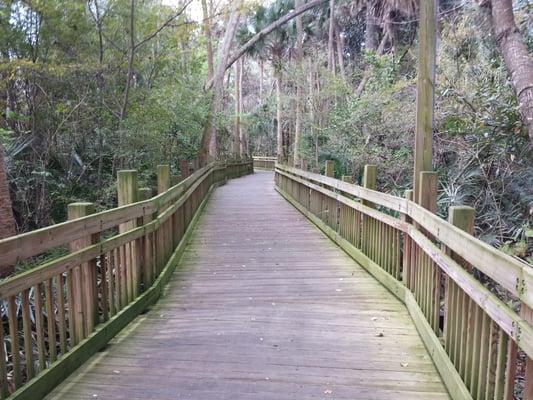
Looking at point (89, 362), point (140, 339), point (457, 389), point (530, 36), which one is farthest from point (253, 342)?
point (530, 36)

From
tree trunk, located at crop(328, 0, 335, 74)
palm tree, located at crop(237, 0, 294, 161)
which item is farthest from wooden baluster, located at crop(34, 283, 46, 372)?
palm tree, located at crop(237, 0, 294, 161)

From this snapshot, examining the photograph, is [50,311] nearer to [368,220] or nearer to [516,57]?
[368,220]

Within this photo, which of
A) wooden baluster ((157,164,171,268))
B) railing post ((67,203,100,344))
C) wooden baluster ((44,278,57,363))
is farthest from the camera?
wooden baluster ((157,164,171,268))

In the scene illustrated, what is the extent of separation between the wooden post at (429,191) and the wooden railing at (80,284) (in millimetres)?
2503

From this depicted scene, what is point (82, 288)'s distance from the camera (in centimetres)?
318

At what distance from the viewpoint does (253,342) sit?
11.8 ft

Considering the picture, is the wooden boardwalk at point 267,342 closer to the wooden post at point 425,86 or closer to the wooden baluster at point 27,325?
the wooden baluster at point 27,325

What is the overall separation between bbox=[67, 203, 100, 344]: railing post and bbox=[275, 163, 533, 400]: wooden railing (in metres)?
2.35

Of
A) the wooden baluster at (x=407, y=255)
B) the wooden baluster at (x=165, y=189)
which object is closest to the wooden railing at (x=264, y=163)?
the wooden baluster at (x=165, y=189)

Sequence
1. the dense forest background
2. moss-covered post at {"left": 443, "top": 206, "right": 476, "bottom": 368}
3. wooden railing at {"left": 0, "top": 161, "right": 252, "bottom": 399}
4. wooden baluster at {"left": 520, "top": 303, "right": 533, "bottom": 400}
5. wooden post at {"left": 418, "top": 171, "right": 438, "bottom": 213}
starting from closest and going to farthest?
1. wooden baluster at {"left": 520, "top": 303, "right": 533, "bottom": 400}
2. wooden railing at {"left": 0, "top": 161, "right": 252, "bottom": 399}
3. moss-covered post at {"left": 443, "top": 206, "right": 476, "bottom": 368}
4. wooden post at {"left": 418, "top": 171, "right": 438, "bottom": 213}
5. the dense forest background

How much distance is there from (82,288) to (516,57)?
259 inches

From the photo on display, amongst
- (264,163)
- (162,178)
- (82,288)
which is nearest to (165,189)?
(162,178)

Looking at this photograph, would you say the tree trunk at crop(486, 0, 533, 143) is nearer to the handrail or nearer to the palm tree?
the handrail

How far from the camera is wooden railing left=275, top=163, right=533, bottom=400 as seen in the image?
2000 mm
